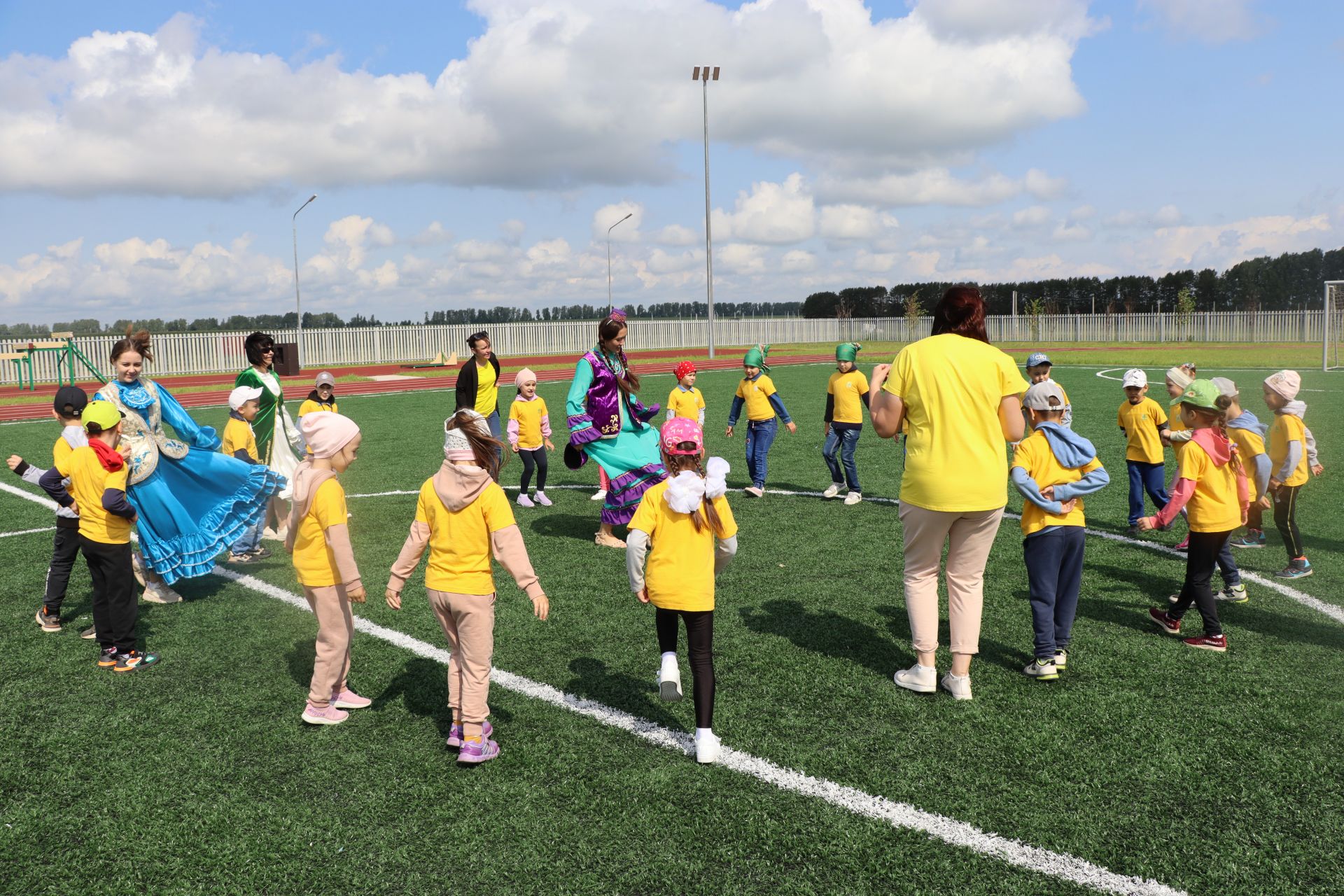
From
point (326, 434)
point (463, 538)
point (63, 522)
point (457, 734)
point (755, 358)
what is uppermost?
point (755, 358)

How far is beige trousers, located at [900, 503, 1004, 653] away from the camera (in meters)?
5.00

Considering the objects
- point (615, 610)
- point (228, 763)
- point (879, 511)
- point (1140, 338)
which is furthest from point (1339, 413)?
point (1140, 338)

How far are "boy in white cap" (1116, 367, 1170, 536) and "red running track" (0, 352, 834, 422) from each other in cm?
2222

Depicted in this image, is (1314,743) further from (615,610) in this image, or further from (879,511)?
(879,511)

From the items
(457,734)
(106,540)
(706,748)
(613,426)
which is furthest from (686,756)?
(613,426)

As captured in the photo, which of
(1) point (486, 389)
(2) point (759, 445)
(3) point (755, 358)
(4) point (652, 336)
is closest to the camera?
(1) point (486, 389)

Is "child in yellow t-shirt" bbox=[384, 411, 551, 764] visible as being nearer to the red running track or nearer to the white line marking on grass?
the white line marking on grass

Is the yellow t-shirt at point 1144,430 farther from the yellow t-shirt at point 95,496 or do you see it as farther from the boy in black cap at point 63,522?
the boy in black cap at point 63,522

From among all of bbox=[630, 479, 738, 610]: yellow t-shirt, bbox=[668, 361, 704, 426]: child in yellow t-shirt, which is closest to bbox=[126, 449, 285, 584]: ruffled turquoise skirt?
bbox=[630, 479, 738, 610]: yellow t-shirt

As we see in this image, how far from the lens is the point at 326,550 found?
15.9 ft

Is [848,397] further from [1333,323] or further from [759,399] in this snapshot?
[1333,323]

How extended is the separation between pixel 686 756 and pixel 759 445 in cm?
702

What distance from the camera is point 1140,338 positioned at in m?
66.6

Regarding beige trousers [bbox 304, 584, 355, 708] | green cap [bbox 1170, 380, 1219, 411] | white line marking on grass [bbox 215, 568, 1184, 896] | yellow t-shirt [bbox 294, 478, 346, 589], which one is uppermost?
green cap [bbox 1170, 380, 1219, 411]
